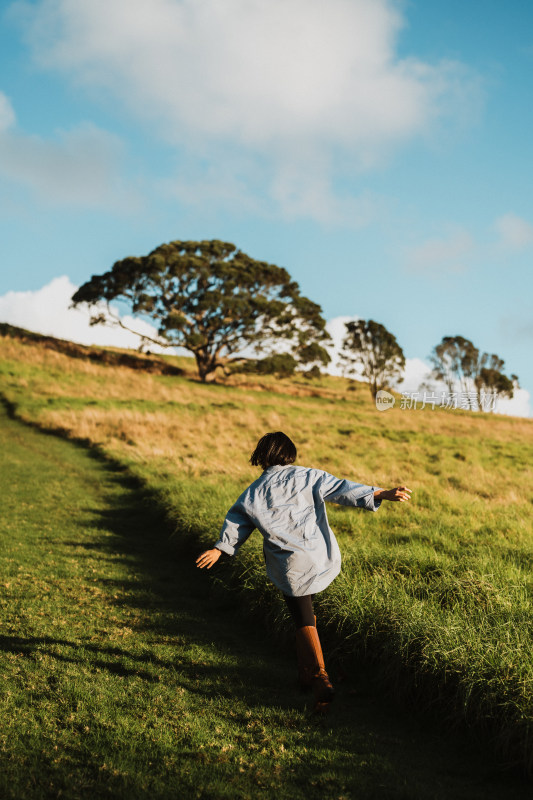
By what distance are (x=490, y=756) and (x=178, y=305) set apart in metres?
39.1

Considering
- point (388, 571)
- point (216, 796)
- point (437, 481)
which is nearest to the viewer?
point (216, 796)

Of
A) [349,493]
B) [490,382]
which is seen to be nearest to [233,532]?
[349,493]

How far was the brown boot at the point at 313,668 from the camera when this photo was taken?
152 inches

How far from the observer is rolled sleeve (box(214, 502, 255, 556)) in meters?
4.09

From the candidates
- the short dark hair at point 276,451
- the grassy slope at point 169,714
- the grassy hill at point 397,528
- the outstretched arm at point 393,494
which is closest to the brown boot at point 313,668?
the grassy slope at point 169,714

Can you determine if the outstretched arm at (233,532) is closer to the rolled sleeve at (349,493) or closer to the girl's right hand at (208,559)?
the girl's right hand at (208,559)

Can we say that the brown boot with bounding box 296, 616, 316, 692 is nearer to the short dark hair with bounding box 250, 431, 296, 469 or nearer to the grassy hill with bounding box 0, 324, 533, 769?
the grassy hill with bounding box 0, 324, 533, 769

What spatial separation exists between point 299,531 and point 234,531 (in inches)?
17.9

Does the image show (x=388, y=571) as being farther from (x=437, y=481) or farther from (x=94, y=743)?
(x=437, y=481)

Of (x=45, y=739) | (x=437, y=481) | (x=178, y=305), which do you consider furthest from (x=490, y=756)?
(x=178, y=305)

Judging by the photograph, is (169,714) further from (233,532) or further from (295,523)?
(295,523)

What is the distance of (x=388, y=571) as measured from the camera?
6.15 meters

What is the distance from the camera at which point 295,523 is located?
160 inches

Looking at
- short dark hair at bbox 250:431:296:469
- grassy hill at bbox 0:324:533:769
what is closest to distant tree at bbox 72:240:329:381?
grassy hill at bbox 0:324:533:769
